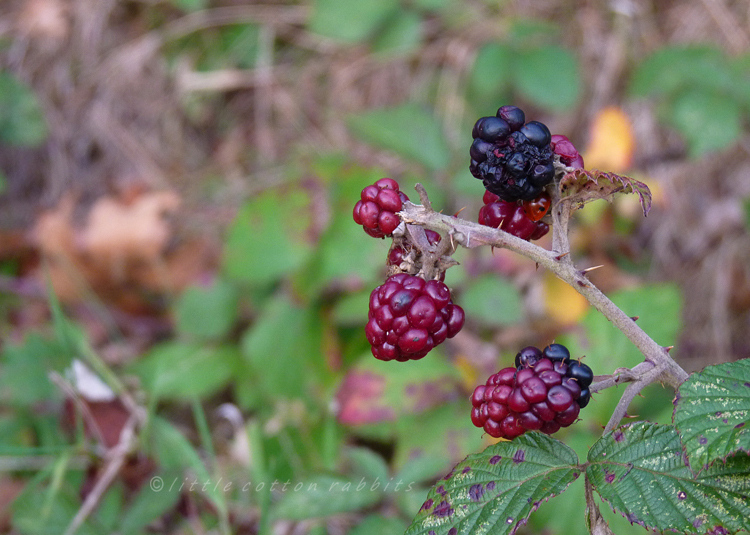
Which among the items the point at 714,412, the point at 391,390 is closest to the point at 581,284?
the point at 714,412

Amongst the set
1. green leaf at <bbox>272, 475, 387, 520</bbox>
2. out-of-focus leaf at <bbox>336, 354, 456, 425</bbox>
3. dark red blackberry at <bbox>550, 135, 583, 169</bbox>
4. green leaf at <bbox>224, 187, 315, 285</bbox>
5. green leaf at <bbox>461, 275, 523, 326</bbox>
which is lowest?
green leaf at <bbox>272, 475, 387, 520</bbox>

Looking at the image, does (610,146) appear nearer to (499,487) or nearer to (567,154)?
(567,154)

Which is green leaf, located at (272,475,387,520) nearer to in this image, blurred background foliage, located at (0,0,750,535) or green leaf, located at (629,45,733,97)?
blurred background foliage, located at (0,0,750,535)

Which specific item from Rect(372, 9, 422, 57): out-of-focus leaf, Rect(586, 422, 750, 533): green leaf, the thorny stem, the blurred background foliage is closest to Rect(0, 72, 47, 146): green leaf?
the blurred background foliage

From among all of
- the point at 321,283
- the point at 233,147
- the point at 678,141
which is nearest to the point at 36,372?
the point at 321,283

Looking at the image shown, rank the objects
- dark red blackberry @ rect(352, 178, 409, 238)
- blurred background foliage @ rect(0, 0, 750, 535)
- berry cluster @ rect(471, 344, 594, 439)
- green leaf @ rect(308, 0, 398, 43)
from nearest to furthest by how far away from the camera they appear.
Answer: berry cluster @ rect(471, 344, 594, 439)
dark red blackberry @ rect(352, 178, 409, 238)
blurred background foliage @ rect(0, 0, 750, 535)
green leaf @ rect(308, 0, 398, 43)

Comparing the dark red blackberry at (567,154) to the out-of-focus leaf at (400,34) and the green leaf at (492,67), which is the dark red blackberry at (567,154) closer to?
the green leaf at (492,67)

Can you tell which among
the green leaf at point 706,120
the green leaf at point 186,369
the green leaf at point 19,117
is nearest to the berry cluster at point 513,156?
the green leaf at point 186,369
